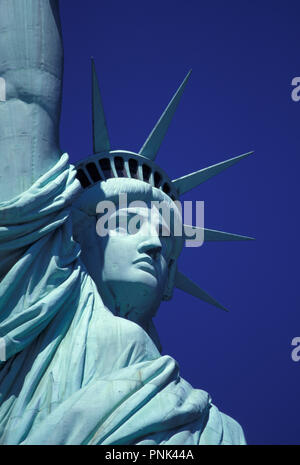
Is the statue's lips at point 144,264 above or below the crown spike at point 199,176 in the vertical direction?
below

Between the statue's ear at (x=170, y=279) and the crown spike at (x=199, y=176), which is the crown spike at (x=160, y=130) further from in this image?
the statue's ear at (x=170, y=279)

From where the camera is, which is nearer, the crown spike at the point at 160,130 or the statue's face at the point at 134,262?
the statue's face at the point at 134,262

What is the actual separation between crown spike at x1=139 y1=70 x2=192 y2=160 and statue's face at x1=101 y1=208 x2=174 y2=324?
138 cm

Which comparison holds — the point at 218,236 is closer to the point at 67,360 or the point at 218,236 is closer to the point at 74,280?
the point at 74,280

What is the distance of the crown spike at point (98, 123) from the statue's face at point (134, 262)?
1289mm

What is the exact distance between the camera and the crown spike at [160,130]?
15.3 meters

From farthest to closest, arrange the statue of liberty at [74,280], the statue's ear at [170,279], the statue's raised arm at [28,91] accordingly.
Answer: the statue's ear at [170,279] → the statue's raised arm at [28,91] → the statue of liberty at [74,280]

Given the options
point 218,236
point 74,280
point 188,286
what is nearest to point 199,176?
point 218,236

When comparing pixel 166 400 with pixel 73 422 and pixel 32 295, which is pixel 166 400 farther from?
pixel 32 295

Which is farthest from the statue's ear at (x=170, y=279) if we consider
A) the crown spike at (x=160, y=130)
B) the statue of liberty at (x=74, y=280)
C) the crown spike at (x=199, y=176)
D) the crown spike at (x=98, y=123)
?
the crown spike at (x=98, y=123)

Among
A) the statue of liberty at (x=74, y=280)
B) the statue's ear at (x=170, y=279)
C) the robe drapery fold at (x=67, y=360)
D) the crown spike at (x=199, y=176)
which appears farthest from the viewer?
the crown spike at (x=199, y=176)

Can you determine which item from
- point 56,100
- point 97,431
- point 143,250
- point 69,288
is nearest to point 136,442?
point 97,431

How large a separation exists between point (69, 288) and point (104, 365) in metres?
1.11

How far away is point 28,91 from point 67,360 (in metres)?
3.68
